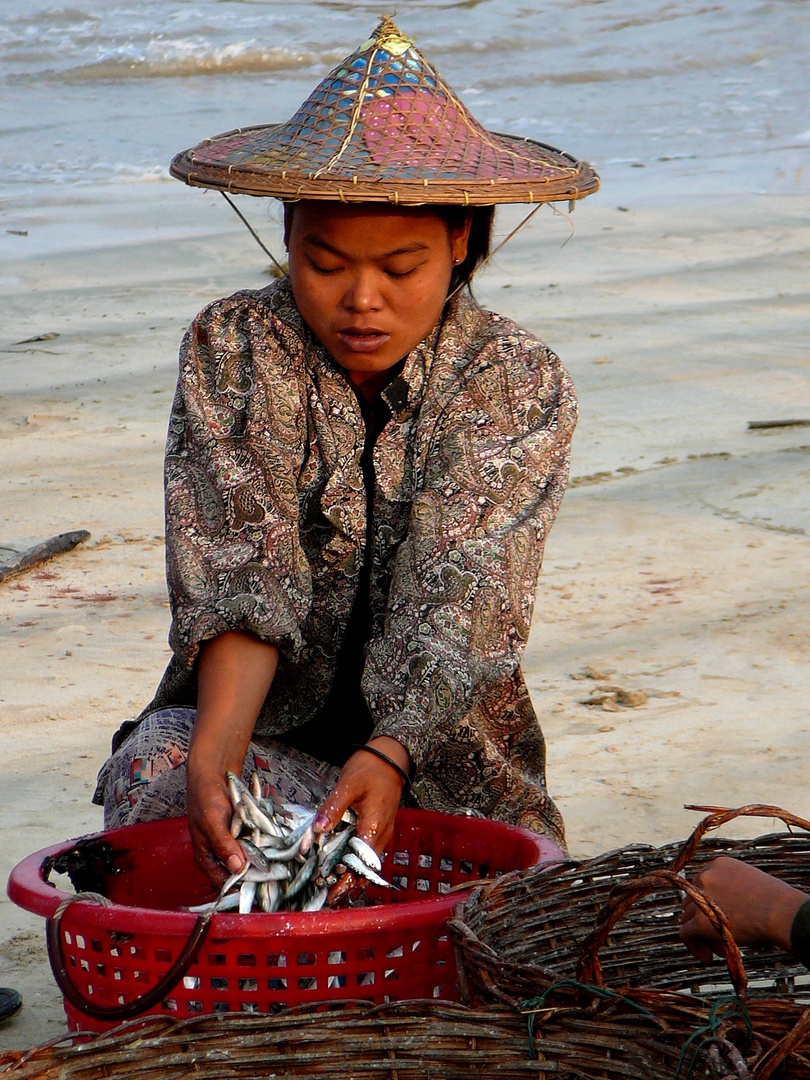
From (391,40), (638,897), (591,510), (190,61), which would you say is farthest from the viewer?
(190,61)

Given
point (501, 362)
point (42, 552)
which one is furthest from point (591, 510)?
point (501, 362)

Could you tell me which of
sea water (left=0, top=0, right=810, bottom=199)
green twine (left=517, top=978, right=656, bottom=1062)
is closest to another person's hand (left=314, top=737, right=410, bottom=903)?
green twine (left=517, top=978, right=656, bottom=1062)

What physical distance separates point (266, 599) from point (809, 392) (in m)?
4.02

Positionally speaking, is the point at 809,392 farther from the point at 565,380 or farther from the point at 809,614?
the point at 565,380

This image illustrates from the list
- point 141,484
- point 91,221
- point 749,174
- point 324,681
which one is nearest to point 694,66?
point 749,174

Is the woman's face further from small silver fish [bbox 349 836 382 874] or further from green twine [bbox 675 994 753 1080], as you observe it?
green twine [bbox 675 994 753 1080]

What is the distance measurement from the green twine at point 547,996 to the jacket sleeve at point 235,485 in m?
0.72

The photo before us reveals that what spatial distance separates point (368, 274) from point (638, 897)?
1010 mm

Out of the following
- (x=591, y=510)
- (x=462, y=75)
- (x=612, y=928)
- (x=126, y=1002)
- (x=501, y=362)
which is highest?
(x=501, y=362)

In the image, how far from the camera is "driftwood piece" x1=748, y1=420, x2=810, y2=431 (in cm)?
529

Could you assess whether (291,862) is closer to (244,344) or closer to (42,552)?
(244,344)

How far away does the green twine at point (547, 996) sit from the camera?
1540 mm

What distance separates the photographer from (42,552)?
4262 millimetres

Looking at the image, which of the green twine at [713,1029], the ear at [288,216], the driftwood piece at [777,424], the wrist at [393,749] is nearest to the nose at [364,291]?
the ear at [288,216]
